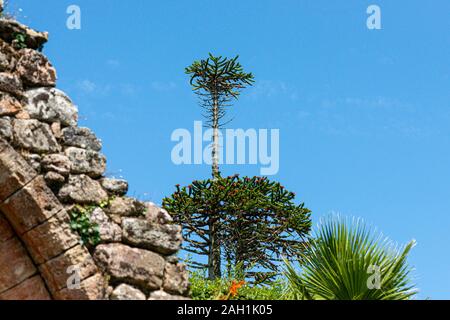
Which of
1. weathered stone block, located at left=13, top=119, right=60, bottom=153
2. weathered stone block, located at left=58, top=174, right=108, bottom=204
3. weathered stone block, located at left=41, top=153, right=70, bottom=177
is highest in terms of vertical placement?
weathered stone block, located at left=13, top=119, right=60, bottom=153

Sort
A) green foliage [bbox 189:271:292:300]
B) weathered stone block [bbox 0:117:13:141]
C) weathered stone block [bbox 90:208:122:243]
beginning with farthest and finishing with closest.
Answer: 1. green foliage [bbox 189:271:292:300]
2. weathered stone block [bbox 90:208:122:243]
3. weathered stone block [bbox 0:117:13:141]

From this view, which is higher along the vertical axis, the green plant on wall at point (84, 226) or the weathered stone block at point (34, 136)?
A: the weathered stone block at point (34, 136)

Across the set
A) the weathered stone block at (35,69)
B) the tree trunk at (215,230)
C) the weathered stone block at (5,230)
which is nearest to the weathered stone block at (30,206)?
the weathered stone block at (5,230)

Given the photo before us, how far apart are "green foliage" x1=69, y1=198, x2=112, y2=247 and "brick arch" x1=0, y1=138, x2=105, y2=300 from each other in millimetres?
85

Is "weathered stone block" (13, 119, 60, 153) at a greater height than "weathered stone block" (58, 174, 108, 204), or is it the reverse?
"weathered stone block" (13, 119, 60, 153)

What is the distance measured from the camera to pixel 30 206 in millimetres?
6324

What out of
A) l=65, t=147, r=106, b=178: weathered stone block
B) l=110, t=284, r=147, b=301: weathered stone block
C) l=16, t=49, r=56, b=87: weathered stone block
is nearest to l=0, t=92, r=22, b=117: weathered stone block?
l=16, t=49, r=56, b=87: weathered stone block

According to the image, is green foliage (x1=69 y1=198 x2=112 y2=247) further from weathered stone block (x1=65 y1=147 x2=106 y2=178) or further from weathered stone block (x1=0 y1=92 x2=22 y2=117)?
weathered stone block (x1=0 y1=92 x2=22 y2=117)

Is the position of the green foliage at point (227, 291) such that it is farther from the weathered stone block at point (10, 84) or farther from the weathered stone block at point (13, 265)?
the weathered stone block at point (10, 84)

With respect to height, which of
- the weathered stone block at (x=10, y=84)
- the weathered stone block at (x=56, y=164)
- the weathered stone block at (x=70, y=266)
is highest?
the weathered stone block at (x=10, y=84)

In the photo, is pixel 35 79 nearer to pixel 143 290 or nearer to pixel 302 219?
pixel 143 290

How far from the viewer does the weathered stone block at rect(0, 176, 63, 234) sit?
632 cm

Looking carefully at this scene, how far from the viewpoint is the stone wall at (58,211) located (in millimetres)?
6324
